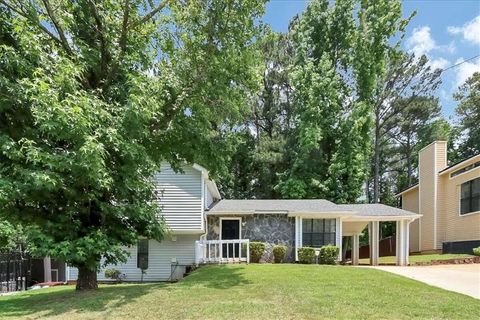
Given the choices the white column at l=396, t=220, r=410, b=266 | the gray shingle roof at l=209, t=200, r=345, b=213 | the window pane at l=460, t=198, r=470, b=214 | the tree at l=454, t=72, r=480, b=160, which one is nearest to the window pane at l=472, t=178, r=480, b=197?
the window pane at l=460, t=198, r=470, b=214

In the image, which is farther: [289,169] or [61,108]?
[289,169]

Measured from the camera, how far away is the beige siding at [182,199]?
55.4 feet

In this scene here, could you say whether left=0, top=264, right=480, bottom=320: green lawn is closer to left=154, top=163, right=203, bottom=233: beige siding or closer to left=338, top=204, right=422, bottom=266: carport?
left=154, top=163, right=203, bottom=233: beige siding

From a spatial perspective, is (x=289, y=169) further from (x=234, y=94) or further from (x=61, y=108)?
(x=61, y=108)

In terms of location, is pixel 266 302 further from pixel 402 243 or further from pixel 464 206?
pixel 464 206

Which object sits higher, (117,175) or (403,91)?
(403,91)

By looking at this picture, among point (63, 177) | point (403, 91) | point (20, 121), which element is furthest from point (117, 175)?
point (403, 91)

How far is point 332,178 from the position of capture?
26500 mm

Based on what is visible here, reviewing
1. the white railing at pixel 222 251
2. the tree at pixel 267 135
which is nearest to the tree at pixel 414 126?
the tree at pixel 267 135

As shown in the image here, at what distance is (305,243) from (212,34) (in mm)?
10993

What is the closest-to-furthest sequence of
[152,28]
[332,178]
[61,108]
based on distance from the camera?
[61,108]
[152,28]
[332,178]

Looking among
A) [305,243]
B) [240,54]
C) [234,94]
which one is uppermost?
[240,54]

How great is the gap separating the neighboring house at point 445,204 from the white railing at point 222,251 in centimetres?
1021

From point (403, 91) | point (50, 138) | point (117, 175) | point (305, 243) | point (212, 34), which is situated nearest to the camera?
point (50, 138)
